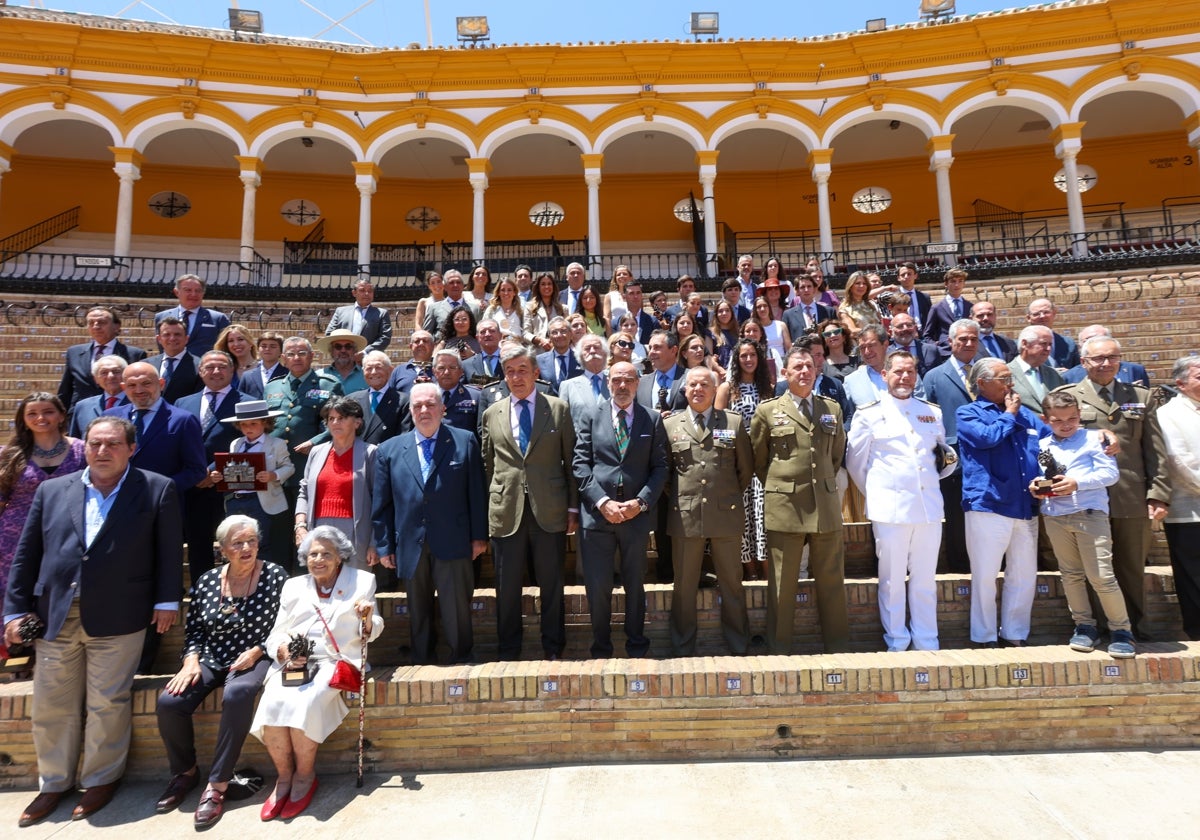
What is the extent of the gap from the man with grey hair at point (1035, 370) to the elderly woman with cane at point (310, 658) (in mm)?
4445

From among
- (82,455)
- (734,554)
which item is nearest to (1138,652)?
(734,554)

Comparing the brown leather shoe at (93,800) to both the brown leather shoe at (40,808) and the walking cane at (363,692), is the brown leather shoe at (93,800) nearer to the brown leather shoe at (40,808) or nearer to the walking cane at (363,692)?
the brown leather shoe at (40,808)

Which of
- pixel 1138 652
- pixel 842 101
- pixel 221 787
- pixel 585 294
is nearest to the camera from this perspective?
pixel 221 787

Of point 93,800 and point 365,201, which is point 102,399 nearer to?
point 93,800

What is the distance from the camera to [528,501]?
4.09 m

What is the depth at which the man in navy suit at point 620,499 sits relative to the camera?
399 cm

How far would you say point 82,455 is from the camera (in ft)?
12.7

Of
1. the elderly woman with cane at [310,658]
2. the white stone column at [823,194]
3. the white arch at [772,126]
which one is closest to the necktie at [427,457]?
the elderly woman with cane at [310,658]

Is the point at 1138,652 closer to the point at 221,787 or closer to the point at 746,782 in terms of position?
the point at 746,782

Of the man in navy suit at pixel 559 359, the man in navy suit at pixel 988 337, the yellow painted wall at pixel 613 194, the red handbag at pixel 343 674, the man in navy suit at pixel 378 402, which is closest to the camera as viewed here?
the red handbag at pixel 343 674

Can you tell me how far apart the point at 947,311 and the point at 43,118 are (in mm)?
18450

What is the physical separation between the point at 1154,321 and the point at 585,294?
330 inches

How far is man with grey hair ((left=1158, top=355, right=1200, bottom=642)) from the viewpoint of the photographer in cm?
392

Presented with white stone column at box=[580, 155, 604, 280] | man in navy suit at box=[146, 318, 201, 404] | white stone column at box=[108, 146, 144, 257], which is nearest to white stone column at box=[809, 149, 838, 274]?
white stone column at box=[580, 155, 604, 280]
